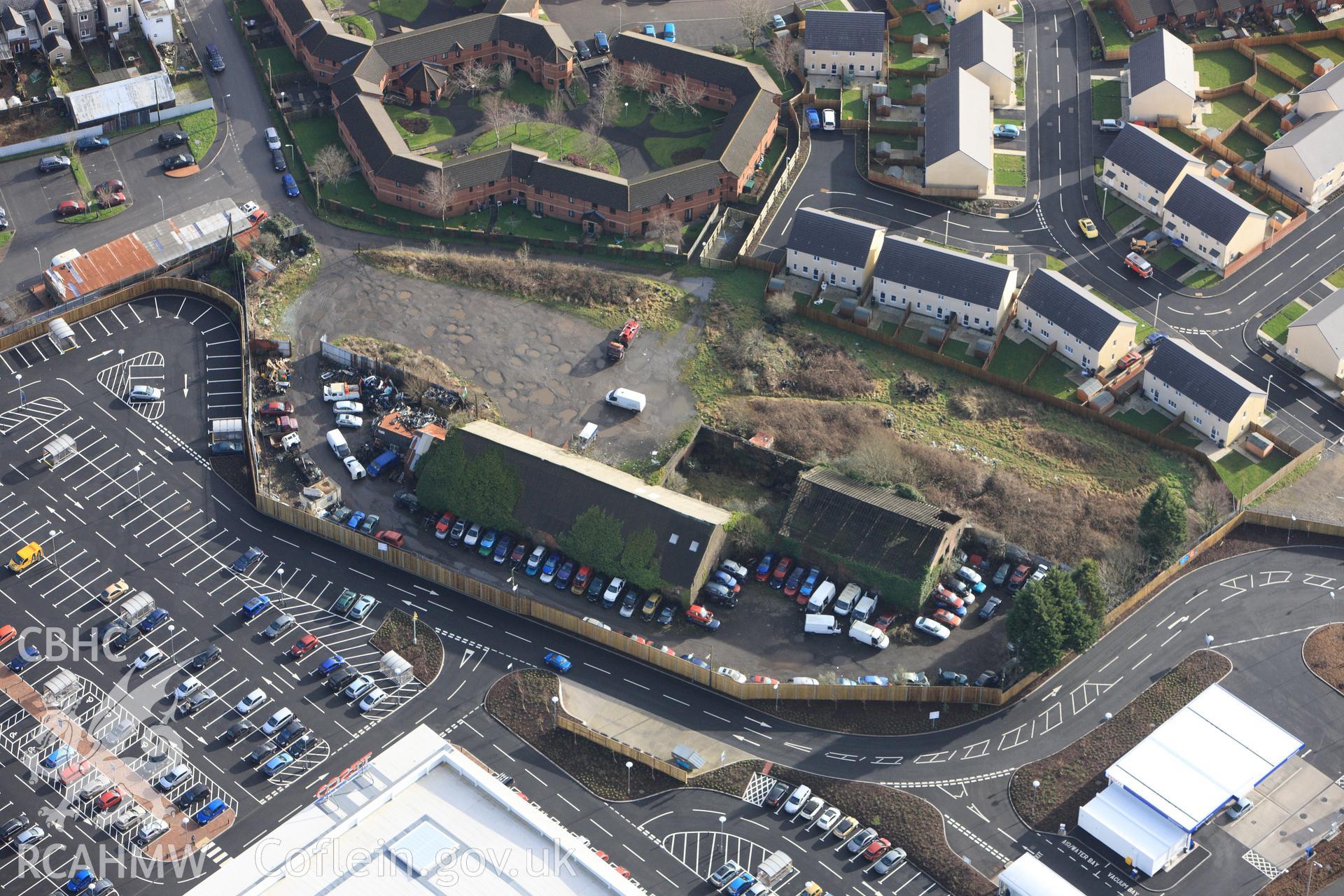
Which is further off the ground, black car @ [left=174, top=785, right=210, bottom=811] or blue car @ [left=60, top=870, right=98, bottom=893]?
black car @ [left=174, top=785, right=210, bottom=811]

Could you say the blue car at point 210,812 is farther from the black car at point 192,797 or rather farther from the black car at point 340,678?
the black car at point 340,678

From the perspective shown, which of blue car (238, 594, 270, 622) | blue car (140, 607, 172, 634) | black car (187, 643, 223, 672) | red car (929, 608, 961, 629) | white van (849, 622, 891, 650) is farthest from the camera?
blue car (238, 594, 270, 622)

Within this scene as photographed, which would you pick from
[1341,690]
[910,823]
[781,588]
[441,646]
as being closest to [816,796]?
[910,823]

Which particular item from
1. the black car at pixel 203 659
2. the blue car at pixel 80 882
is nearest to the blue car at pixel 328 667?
the black car at pixel 203 659

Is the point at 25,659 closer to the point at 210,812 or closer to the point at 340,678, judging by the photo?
the point at 210,812

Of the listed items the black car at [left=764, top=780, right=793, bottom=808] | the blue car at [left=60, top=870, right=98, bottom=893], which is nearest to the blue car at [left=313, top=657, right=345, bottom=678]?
the blue car at [left=60, top=870, right=98, bottom=893]

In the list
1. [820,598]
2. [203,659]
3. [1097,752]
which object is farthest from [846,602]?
[203,659]

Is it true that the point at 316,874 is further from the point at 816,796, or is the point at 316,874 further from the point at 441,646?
the point at 816,796

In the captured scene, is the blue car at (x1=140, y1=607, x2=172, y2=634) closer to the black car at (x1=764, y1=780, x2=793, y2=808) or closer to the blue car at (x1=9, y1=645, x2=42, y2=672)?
the blue car at (x1=9, y1=645, x2=42, y2=672)
